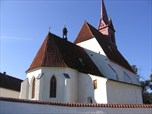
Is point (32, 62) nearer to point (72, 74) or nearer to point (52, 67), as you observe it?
point (52, 67)

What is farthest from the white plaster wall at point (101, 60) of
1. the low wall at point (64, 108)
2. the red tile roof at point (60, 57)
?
the low wall at point (64, 108)

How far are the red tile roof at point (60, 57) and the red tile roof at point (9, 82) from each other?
11197 mm

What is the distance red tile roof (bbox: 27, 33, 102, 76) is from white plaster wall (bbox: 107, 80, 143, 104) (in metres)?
3.04

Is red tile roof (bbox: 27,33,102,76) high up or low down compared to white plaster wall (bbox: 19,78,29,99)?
up

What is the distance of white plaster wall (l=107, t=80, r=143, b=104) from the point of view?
61.6 feet

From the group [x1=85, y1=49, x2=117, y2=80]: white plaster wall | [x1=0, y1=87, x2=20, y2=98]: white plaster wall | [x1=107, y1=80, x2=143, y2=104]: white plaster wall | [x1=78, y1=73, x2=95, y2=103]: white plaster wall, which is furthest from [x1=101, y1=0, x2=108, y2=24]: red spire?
[x1=0, y1=87, x2=20, y2=98]: white plaster wall

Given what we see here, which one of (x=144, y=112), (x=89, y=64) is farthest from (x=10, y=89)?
(x=144, y=112)

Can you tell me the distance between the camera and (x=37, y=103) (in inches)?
471

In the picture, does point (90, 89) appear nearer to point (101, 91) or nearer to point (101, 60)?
point (101, 91)

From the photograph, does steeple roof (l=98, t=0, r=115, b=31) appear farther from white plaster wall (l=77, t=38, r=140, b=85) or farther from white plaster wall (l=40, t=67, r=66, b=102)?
white plaster wall (l=40, t=67, r=66, b=102)

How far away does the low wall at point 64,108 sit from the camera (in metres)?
11.6

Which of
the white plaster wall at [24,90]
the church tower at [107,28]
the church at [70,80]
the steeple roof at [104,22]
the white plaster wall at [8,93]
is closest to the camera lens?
the church at [70,80]

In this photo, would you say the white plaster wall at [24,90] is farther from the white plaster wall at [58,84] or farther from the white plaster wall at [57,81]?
the white plaster wall at [57,81]

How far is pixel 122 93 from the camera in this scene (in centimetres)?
2002
